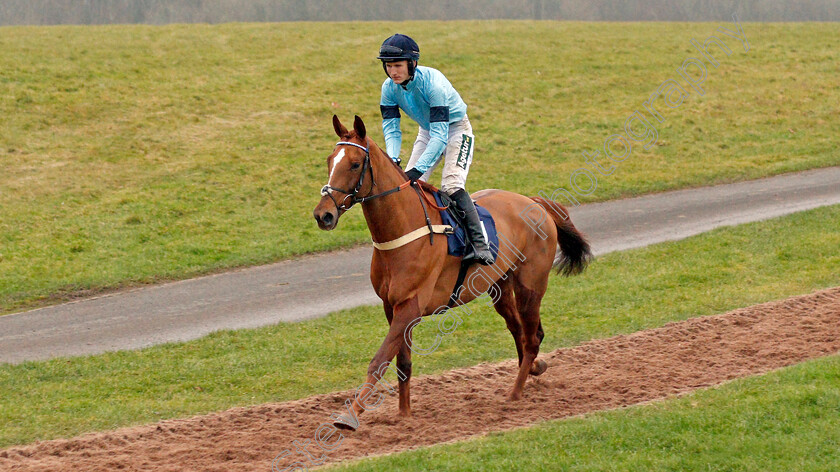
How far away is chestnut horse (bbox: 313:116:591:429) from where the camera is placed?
6.68 metres

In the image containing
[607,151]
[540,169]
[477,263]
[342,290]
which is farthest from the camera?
[607,151]

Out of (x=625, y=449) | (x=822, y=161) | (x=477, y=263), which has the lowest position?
(x=822, y=161)

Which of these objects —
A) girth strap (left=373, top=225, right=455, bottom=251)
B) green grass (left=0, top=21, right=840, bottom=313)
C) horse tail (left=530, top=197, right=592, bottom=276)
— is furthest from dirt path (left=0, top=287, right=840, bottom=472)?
green grass (left=0, top=21, right=840, bottom=313)

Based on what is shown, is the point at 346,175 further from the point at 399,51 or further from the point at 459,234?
the point at 459,234

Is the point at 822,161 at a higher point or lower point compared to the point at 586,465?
lower

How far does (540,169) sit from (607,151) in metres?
2.67

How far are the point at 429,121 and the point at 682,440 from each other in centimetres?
341

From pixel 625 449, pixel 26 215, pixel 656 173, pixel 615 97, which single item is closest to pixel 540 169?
pixel 656 173

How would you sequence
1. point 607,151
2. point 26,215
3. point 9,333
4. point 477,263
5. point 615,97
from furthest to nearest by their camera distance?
point 615,97, point 607,151, point 26,215, point 9,333, point 477,263

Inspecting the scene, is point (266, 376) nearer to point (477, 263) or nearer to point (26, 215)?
point (477, 263)

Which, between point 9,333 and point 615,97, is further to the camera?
point 615,97

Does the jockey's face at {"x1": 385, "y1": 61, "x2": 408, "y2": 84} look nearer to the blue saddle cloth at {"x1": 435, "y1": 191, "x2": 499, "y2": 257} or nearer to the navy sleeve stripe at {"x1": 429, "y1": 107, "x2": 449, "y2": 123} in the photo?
the navy sleeve stripe at {"x1": 429, "y1": 107, "x2": 449, "y2": 123}

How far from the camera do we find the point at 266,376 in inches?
363

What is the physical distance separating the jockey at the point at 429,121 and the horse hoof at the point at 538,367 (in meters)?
1.27
